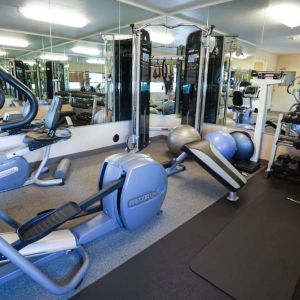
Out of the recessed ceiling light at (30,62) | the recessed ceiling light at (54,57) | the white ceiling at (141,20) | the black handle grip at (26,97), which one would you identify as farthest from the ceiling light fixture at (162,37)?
the black handle grip at (26,97)

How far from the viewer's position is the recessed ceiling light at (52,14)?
3301mm

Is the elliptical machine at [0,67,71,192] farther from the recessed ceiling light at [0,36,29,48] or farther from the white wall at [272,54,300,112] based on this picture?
the white wall at [272,54,300,112]

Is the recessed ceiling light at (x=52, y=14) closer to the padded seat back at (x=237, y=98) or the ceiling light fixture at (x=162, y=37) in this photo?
the ceiling light fixture at (x=162, y=37)

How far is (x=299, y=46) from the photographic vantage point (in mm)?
3580

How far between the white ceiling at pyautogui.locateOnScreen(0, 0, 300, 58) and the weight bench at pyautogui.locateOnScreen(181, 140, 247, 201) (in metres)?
2.42

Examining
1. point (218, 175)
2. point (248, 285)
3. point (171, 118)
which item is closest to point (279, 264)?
point (248, 285)

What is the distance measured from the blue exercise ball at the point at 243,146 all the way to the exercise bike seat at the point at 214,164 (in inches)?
44.1

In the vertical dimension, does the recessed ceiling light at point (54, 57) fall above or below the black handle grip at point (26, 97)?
above

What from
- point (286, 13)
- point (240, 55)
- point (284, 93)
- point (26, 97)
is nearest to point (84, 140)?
point (26, 97)

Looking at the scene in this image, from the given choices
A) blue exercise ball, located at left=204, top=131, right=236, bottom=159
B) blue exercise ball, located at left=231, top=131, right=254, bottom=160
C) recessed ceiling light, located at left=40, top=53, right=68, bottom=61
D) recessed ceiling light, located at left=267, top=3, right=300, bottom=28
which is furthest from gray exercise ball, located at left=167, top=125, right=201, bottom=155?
recessed ceiling light, located at left=267, top=3, right=300, bottom=28

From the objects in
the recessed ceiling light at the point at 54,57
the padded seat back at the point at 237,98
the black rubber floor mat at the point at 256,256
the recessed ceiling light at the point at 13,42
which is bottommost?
the black rubber floor mat at the point at 256,256

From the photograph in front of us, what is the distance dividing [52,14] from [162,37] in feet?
7.80

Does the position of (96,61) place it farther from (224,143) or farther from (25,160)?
(224,143)

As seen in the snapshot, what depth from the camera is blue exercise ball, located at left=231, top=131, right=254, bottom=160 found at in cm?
352
